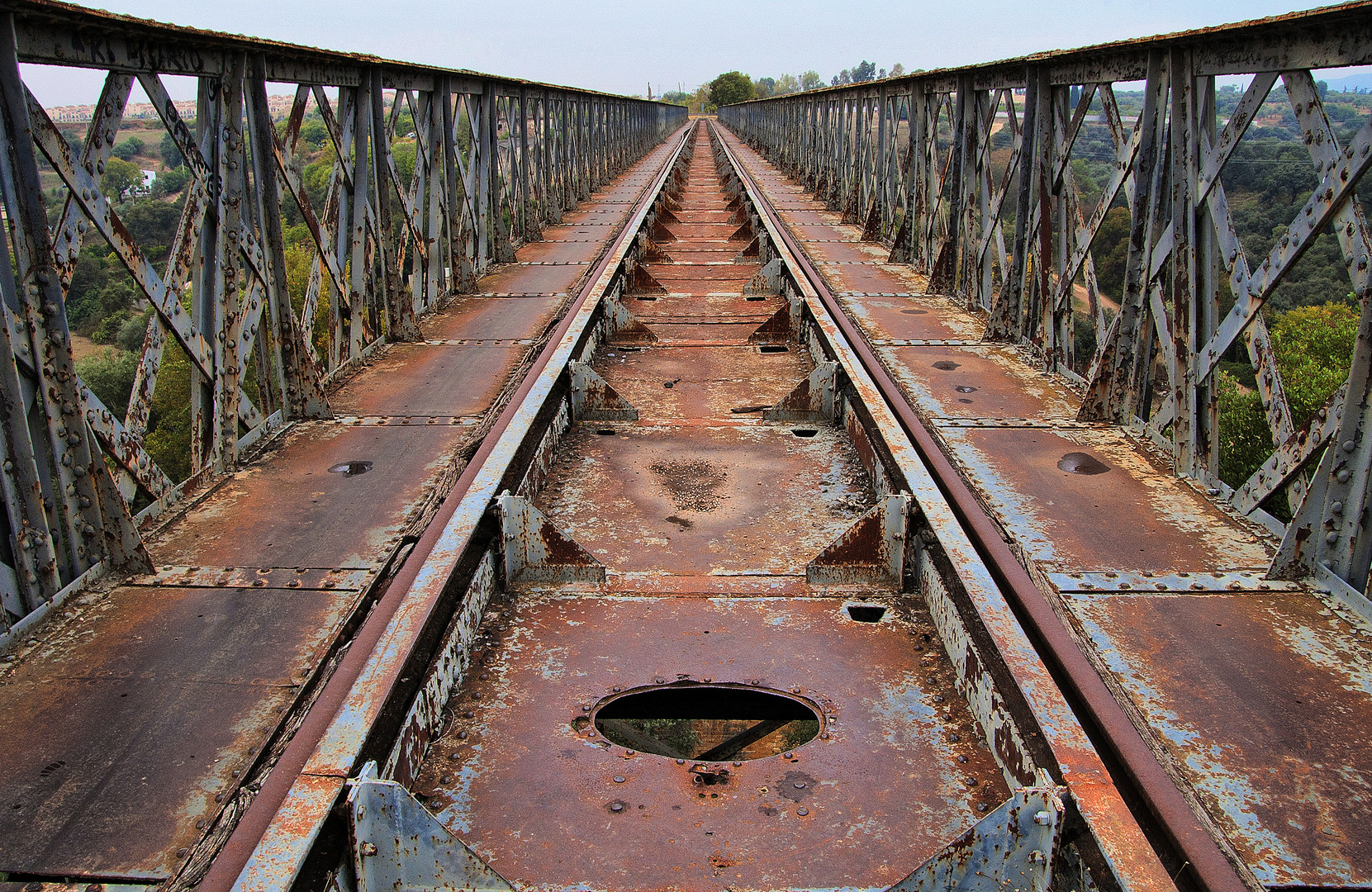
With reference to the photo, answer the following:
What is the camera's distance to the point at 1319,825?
2.71 metres

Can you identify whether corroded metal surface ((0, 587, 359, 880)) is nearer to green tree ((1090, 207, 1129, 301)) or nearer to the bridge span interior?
the bridge span interior

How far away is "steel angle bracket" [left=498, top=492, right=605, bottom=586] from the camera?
4035mm

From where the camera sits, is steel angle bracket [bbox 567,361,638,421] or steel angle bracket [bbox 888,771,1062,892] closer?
steel angle bracket [bbox 888,771,1062,892]

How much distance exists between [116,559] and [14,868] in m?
1.67

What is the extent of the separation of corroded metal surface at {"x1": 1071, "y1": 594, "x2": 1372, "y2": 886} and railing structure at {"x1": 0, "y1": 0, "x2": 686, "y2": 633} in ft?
12.9

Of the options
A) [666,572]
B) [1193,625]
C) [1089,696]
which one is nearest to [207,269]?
[666,572]

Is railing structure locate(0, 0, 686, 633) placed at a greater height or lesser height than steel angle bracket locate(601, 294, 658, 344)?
greater

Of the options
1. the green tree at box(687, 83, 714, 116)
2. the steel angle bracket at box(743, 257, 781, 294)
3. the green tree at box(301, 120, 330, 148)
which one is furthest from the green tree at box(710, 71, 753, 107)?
the steel angle bracket at box(743, 257, 781, 294)

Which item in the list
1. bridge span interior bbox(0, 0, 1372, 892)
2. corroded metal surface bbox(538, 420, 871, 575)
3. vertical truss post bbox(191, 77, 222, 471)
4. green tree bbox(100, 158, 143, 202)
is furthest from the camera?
green tree bbox(100, 158, 143, 202)

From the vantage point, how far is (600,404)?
608 cm

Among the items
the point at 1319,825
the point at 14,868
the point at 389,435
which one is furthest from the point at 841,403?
the point at 14,868

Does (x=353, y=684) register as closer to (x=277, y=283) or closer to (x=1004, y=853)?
(x=1004, y=853)

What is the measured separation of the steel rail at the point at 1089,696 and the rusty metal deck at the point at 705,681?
1.08 feet

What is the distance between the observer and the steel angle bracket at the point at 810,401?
6.04 m
